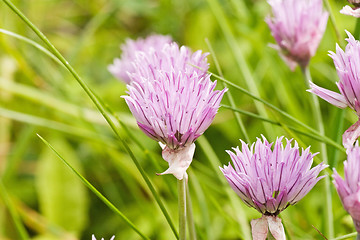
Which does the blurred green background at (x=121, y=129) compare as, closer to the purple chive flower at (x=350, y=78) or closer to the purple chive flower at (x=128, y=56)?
the purple chive flower at (x=128, y=56)

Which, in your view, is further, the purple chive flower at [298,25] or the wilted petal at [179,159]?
the purple chive flower at [298,25]

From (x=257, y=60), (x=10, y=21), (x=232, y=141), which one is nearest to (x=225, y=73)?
(x=257, y=60)

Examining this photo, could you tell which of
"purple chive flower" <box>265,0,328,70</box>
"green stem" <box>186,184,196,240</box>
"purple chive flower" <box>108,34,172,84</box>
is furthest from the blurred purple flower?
"purple chive flower" <box>108,34,172,84</box>

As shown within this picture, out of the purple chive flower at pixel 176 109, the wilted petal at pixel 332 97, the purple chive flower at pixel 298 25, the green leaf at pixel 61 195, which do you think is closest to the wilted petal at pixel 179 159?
the purple chive flower at pixel 176 109

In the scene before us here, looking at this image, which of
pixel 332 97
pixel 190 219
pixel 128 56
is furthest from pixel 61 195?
pixel 332 97

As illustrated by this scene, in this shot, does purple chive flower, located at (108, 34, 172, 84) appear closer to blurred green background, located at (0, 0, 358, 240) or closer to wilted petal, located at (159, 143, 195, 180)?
blurred green background, located at (0, 0, 358, 240)
